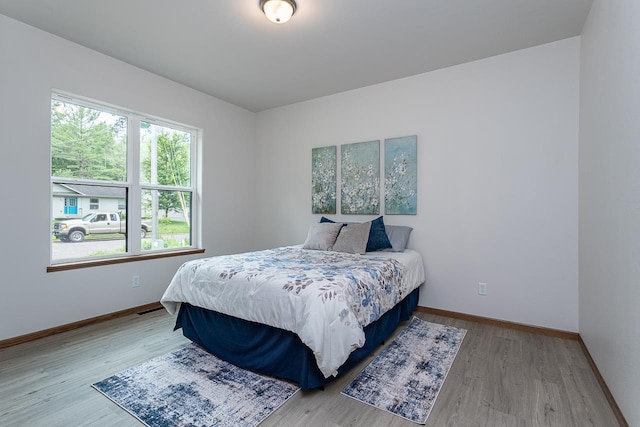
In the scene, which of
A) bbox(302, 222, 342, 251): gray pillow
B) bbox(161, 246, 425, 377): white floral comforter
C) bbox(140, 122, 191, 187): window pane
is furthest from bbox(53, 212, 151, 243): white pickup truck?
bbox(302, 222, 342, 251): gray pillow

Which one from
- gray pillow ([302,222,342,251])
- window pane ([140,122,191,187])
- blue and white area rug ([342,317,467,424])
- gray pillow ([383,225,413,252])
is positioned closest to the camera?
blue and white area rug ([342,317,467,424])

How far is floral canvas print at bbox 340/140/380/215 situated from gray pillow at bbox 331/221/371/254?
49 cm

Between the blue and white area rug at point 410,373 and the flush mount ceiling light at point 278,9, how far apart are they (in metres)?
2.65

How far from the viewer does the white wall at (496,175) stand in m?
2.77

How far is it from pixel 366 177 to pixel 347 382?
2.40 metres

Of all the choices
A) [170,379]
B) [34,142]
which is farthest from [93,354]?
[34,142]

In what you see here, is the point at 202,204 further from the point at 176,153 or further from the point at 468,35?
the point at 468,35

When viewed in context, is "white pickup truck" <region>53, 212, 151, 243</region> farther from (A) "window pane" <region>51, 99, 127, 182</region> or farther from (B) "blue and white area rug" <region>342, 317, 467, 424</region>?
(B) "blue and white area rug" <region>342, 317, 467, 424</region>

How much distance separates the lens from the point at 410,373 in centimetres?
214

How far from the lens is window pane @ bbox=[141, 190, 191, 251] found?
12.0 ft

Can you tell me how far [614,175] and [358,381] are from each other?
202cm

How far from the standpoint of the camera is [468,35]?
2699 mm

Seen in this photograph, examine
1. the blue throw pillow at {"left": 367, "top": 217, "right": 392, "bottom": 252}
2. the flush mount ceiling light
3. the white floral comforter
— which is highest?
the flush mount ceiling light

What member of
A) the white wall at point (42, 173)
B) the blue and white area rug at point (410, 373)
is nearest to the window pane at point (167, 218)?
the white wall at point (42, 173)
